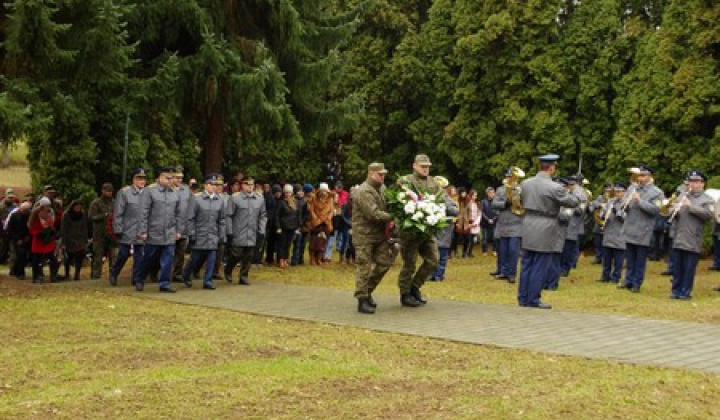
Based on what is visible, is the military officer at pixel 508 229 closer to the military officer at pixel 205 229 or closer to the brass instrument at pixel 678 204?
the brass instrument at pixel 678 204

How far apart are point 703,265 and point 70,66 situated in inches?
727

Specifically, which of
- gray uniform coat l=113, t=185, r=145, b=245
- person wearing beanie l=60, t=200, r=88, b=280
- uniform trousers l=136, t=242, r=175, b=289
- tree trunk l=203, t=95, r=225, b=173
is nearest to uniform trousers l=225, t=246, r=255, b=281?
uniform trousers l=136, t=242, r=175, b=289

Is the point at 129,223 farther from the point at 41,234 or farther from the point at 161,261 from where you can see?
the point at 41,234

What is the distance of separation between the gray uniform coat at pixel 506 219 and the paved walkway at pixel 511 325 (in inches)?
177

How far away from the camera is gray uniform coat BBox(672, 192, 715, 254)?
1549cm

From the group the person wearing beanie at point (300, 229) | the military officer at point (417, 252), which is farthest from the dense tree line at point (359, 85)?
the military officer at point (417, 252)

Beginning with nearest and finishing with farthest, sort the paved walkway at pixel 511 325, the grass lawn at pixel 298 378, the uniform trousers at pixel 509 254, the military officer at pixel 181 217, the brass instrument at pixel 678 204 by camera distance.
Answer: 1. the grass lawn at pixel 298 378
2. the paved walkway at pixel 511 325
3. the military officer at pixel 181 217
4. the brass instrument at pixel 678 204
5. the uniform trousers at pixel 509 254

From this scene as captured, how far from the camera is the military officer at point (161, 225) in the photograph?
49.8 ft

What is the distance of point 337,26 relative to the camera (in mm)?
22875

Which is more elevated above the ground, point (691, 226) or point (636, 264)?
point (691, 226)

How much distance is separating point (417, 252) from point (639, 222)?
5796 millimetres

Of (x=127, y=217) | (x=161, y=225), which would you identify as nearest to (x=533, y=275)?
(x=161, y=225)

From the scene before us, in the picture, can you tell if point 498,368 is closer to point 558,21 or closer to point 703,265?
point 703,265

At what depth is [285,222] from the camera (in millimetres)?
21562
